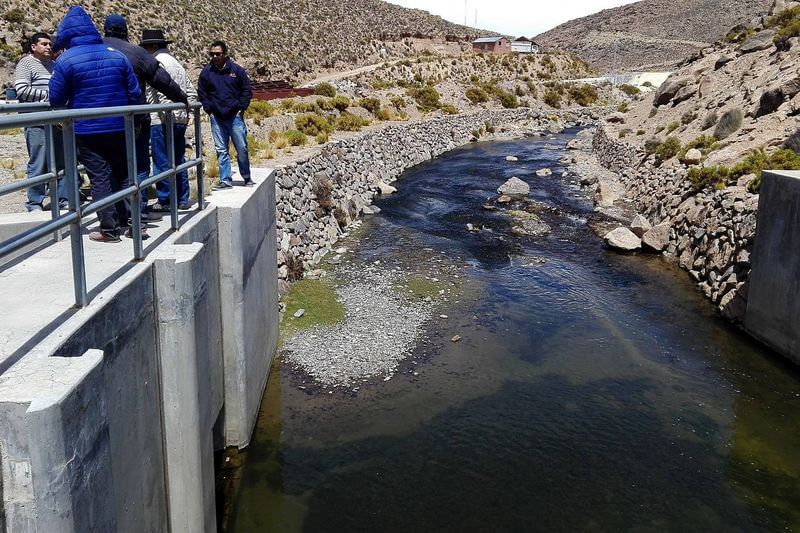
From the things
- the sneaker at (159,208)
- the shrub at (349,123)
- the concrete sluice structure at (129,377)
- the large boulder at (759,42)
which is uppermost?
the large boulder at (759,42)

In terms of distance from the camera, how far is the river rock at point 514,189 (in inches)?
1061

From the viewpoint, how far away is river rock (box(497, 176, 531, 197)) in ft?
88.4

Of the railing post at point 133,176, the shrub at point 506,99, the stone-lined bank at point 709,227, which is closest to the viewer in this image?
the railing post at point 133,176

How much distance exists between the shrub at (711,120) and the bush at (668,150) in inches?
43.7

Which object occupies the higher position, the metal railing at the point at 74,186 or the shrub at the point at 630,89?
the shrub at the point at 630,89

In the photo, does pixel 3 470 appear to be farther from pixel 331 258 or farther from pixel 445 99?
pixel 445 99

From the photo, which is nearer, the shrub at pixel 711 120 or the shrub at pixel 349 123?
the shrub at pixel 711 120

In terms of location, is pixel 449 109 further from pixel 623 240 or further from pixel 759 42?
pixel 623 240

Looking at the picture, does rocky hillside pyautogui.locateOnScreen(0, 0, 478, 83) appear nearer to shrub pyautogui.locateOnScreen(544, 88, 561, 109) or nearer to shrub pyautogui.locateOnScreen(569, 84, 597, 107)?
shrub pyautogui.locateOnScreen(544, 88, 561, 109)

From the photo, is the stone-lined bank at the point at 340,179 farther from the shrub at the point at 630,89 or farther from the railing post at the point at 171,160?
the shrub at the point at 630,89

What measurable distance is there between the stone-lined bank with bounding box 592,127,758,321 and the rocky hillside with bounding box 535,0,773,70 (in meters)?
103

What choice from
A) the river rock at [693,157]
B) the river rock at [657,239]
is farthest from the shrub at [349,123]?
the river rock at [657,239]

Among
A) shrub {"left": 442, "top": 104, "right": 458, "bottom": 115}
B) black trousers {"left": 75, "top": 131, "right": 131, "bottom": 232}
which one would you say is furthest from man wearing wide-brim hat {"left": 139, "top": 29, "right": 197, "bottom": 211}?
shrub {"left": 442, "top": 104, "right": 458, "bottom": 115}

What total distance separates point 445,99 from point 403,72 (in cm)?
1025
